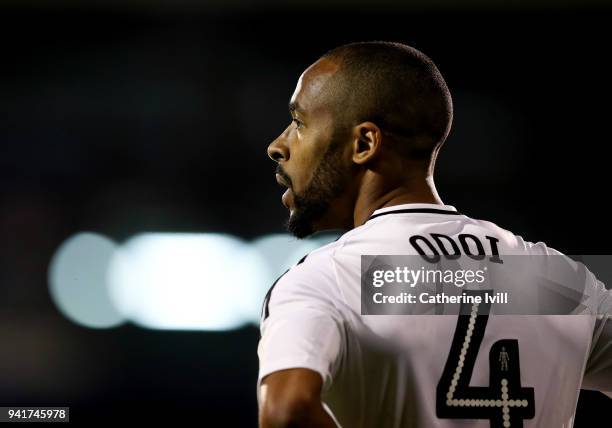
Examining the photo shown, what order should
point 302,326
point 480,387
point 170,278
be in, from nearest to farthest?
point 302,326 < point 480,387 < point 170,278

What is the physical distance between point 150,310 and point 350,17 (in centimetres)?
258

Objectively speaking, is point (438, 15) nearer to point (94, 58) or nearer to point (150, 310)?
point (94, 58)

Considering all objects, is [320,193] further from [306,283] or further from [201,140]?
[201,140]

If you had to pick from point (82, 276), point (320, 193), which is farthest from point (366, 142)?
point (82, 276)

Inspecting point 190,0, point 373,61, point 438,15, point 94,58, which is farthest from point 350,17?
point 373,61

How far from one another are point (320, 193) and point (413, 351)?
437 millimetres

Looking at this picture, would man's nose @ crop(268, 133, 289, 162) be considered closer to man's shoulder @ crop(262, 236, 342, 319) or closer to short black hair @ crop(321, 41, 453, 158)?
short black hair @ crop(321, 41, 453, 158)

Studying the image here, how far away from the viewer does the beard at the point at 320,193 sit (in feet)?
5.03

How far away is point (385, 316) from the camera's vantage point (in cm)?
124

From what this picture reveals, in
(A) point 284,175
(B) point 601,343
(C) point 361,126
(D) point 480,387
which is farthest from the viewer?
(A) point 284,175

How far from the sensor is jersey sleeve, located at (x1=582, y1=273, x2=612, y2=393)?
1397mm

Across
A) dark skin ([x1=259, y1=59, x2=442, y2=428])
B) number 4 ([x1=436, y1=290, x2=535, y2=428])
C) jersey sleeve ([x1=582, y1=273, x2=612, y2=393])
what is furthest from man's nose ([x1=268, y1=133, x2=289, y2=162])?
jersey sleeve ([x1=582, y1=273, x2=612, y2=393])

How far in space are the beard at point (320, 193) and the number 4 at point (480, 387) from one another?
15.0 inches

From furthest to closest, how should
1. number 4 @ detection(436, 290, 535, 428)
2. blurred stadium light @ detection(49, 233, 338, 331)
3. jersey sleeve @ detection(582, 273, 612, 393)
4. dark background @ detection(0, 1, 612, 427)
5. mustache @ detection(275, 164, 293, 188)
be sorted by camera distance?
blurred stadium light @ detection(49, 233, 338, 331), dark background @ detection(0, 1, 612, 427), mustache @ detection(275, 164, 293, 188), jersey sleeve @ detection(582, 273, 612, 393), number 4 @ detection(436, 290, 535, 428)
